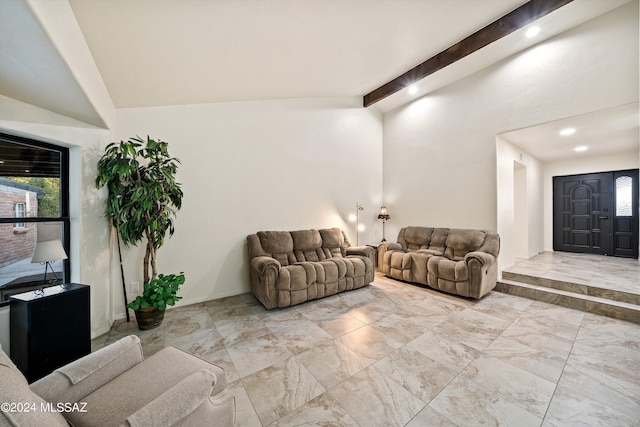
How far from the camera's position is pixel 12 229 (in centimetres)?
205

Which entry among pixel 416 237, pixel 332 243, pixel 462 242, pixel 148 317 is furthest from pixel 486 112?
pixel 148 317

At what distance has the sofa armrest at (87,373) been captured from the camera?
3.63ft

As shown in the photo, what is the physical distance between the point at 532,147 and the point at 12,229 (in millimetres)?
7316

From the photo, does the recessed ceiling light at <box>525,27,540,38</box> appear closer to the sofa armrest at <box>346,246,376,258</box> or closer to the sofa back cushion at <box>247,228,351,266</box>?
the sofa armrest at <box>346,246,376,258</box>

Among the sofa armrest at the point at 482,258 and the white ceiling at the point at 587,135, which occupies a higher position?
the white ceiling at the point at 587,135

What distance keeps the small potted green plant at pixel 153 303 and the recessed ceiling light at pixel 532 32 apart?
17.8 feet

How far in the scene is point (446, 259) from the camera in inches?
151

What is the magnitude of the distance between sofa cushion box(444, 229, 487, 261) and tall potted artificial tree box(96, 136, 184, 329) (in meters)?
3.98

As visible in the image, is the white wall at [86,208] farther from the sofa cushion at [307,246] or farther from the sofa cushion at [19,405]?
the sofa cushion at [307,246]

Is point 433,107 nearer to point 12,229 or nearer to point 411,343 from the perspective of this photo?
point 411,343

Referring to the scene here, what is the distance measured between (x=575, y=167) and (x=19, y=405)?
839 centimetres

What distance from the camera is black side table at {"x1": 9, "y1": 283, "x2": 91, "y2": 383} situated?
5.61 feet

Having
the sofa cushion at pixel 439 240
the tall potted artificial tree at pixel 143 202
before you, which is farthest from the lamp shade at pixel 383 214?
the tall potted artificial tree at pixel 143 202

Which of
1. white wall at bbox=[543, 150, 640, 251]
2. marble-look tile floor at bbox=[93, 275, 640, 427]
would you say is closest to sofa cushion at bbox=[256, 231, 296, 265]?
marble-look tile floor at bbox=[93, 275, 640, 427]
